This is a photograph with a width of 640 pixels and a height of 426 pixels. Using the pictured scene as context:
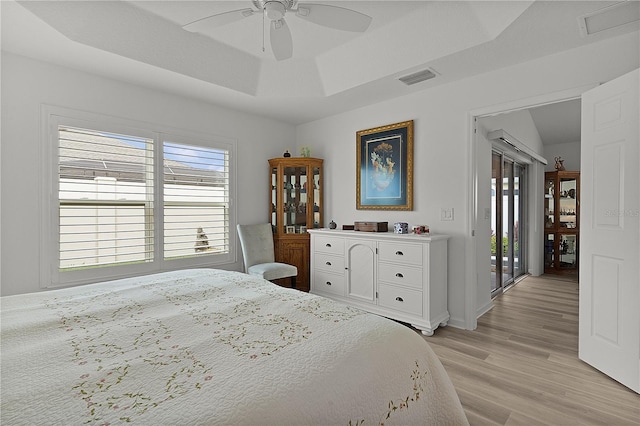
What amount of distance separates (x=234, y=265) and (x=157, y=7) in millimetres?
2877

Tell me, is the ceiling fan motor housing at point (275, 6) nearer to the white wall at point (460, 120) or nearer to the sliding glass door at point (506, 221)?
the white wall at point (460, 120)

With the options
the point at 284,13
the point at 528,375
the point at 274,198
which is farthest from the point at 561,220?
the point at 284,13

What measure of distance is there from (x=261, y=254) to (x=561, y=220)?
224 inches

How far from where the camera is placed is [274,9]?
1.79 metres

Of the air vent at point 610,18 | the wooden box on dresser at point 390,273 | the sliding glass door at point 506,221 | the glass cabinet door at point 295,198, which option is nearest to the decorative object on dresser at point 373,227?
the wooden box on dresser at point 390,273

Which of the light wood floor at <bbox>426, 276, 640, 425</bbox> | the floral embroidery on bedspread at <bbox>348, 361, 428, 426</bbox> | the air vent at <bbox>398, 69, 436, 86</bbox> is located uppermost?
the air vent at <bbox>398, 69, 436, 86</bbox>

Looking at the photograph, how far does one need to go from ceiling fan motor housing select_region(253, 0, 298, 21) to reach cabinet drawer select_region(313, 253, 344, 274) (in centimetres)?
263

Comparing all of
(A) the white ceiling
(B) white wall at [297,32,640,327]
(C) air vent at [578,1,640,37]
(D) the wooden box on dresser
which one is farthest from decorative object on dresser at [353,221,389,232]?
(C) air vent at [578,1,640,37]

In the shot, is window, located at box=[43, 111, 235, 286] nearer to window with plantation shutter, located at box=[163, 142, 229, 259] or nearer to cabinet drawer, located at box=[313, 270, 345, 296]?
window with plantation shutter, located at box=[163, 142, 229, 259]

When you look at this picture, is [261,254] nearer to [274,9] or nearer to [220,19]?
[220,19]

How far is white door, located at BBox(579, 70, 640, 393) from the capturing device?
219 cm

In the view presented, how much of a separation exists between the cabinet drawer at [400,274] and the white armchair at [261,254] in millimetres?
1192

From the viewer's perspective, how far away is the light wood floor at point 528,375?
6.34ft

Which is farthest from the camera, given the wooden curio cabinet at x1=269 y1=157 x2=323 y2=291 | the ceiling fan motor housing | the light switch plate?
the wooden curio cabinet at x1=269 y1=157 x2=323 y2=291
